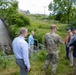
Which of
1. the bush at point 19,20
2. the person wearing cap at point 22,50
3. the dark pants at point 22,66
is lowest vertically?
the bush at point 19,20

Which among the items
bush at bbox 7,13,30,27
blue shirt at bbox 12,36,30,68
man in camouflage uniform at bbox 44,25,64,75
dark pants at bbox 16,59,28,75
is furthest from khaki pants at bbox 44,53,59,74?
bush at bbox 7,13,30,27

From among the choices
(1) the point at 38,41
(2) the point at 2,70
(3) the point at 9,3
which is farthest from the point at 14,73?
(3) the point at 9,3

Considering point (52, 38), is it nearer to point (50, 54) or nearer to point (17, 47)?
point (50, 54)

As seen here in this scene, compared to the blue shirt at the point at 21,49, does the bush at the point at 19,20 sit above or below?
below

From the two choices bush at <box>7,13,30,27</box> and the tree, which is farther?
the tree

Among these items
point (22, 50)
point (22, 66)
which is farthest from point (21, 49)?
point (22, 66)

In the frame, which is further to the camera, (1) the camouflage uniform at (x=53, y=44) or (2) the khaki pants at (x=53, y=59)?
(2) the khaki pants at (x=53, y=59)

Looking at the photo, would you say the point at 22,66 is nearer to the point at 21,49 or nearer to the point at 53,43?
the point at 21,49

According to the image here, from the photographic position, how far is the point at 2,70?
829cm

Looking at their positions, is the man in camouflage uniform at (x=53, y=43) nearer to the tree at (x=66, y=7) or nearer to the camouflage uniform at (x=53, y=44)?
the camouflage uniform at (x=53, y=44)

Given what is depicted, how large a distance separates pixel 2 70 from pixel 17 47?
276 centimetres

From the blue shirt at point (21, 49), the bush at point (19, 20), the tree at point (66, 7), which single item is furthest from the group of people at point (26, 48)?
the tree at point (66, 7)

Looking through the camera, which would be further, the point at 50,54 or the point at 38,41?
the point at 38,41

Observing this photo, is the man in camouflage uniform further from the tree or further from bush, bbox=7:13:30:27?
the tree
